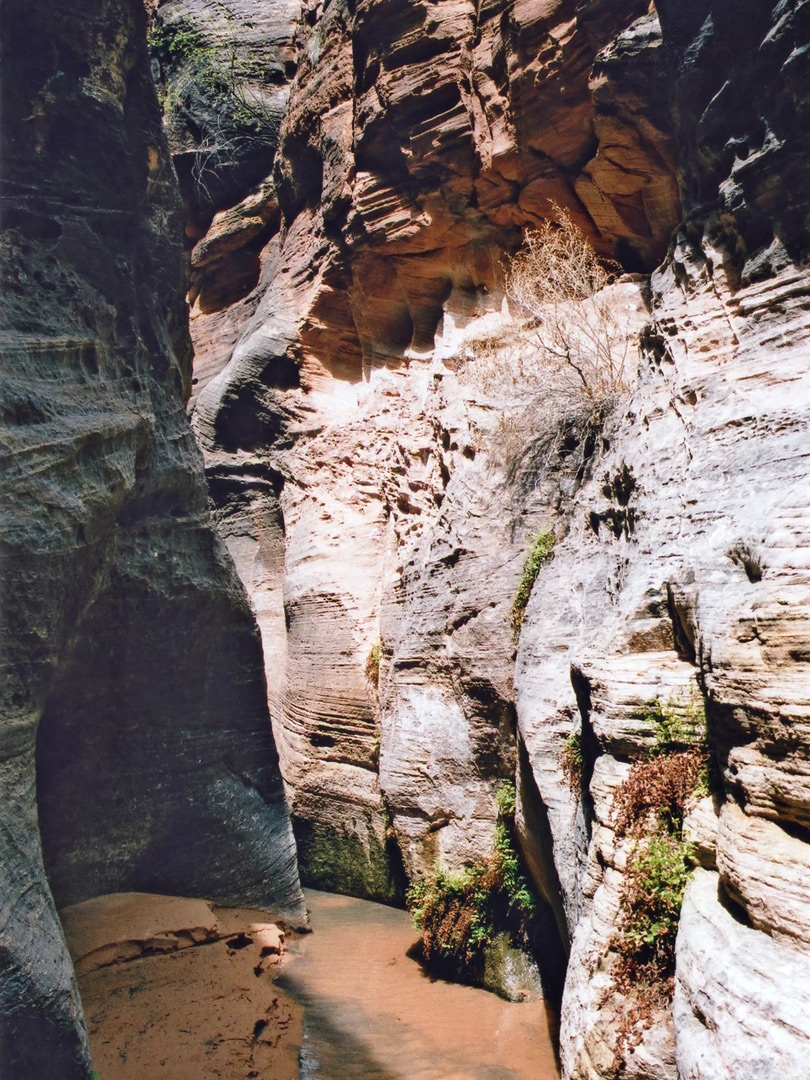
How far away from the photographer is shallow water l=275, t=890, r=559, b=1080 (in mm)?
6617

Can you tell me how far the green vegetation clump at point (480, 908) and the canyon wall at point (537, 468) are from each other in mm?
244

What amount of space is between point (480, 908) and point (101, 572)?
4.73 meters

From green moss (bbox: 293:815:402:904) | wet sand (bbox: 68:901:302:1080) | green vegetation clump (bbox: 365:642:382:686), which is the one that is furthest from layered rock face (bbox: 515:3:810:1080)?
green moss (bbox: 293:815:402:904)

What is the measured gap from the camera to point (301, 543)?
40.2ft

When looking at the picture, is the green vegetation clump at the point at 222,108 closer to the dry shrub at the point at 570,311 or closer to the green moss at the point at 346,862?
the dry shrub at the point at 570,311

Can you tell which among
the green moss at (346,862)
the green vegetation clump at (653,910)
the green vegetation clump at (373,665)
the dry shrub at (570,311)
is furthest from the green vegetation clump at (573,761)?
the green vegetation clump at (373,665)

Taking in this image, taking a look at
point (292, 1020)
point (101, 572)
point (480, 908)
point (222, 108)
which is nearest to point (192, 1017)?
point (292, 1020)

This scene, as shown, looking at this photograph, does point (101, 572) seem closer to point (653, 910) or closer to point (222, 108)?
point (653, 910)

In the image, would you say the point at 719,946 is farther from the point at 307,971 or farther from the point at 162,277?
the point at 162,277

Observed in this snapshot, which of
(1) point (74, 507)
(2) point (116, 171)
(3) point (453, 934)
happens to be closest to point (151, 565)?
(1) point (74, 507)

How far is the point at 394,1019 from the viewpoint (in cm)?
749

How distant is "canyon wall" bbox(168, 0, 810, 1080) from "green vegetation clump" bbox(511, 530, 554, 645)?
5.1 inches

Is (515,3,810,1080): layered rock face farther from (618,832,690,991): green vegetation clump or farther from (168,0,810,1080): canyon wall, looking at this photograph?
(618,832,690,991): green vegetation clump

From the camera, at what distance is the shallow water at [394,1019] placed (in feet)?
21.7
